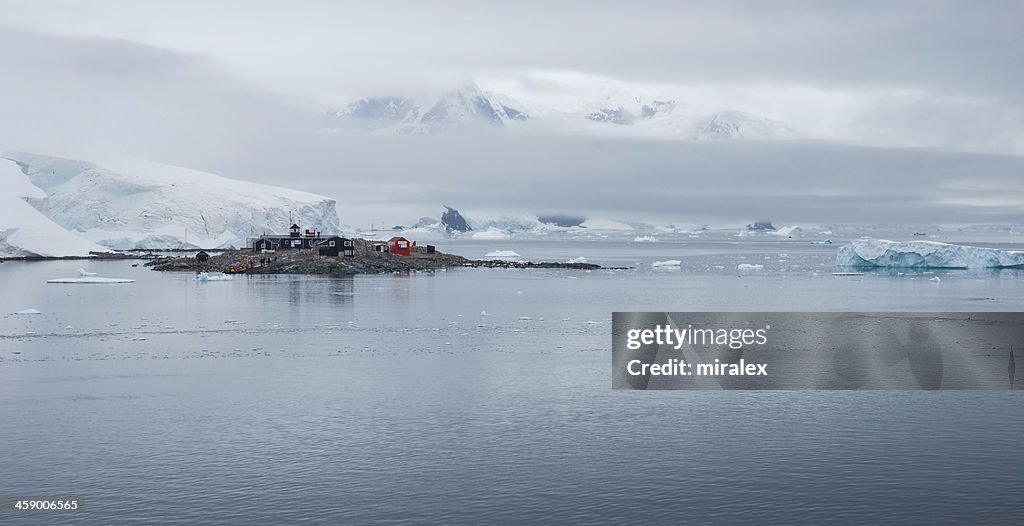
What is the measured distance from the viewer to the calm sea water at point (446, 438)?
16266 mm

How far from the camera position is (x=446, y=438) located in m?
21.0

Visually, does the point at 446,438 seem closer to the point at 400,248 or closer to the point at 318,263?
the point at 318,263

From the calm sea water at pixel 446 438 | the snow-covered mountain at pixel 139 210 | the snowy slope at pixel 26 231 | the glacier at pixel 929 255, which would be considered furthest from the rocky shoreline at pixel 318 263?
the calm sea water at pixel 446 438

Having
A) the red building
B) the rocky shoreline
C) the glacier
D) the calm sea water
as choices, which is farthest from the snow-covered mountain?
the calm sea water

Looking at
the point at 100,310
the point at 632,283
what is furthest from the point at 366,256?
the point at 100,310

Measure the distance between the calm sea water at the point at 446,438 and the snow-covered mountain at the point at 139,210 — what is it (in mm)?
93255

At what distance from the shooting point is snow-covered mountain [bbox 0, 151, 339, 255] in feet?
427

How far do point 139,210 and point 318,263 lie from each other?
56624mm

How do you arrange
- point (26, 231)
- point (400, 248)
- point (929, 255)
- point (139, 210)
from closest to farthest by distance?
1. point (929, 255)
2. point (400, 248)
3. point (26, 231)
4. point (139, 210)

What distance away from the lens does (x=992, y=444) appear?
20.1 meters

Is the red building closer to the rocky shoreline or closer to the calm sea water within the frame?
the rocky shoreline

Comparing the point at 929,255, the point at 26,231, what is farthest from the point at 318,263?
the point at 929,255

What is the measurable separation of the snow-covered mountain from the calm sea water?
93255 millimetres

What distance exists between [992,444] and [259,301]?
4501cm
